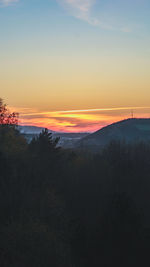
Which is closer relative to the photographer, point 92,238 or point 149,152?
point 92,238

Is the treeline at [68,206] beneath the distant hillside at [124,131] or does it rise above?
beneath

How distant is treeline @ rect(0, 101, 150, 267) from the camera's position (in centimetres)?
3022

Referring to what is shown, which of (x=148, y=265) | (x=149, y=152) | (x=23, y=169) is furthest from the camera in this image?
(x=149, y=152)

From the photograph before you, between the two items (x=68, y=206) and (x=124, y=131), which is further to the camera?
(x=124, y=131)

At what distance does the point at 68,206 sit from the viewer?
44.7 meters

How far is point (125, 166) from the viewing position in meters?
57.3

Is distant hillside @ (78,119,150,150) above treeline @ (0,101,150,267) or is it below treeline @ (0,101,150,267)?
above

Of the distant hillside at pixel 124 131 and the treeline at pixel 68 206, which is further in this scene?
the distant hillside at pixel 124 131

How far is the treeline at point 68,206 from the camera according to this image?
3022 cm

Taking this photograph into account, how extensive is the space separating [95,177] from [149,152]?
17.1 metres

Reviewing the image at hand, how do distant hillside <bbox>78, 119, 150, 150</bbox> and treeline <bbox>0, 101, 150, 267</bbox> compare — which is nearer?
treeline <bbox>0, 101, 150, 267</bbox>

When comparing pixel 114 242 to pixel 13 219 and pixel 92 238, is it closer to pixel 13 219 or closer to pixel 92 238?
pixel 92 238

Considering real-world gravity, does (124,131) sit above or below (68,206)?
above

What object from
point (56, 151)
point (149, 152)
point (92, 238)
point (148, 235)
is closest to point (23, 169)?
point (56, 151)
